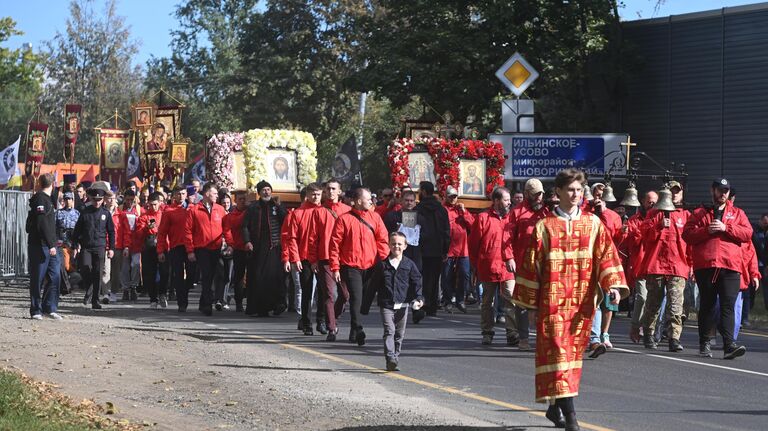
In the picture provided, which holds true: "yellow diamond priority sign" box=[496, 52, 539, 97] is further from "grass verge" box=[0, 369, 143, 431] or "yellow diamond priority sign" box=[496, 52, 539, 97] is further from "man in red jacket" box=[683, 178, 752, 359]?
"grass verge" box=[0, 369, 143, 431]

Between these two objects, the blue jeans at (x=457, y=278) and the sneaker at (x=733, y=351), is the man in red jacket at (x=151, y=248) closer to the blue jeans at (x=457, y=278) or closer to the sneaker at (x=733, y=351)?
the blue jeans at (x=457, y=278)

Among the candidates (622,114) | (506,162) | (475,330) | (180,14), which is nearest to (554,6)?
(622,114)

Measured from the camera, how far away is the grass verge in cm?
917

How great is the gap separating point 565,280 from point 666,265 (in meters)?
6.42

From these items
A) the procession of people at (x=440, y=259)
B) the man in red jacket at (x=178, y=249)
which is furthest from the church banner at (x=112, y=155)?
the man in red jacket at (x=178, y=249)

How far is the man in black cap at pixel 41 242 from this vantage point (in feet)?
61.3

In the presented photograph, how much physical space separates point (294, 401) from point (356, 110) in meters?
54.6

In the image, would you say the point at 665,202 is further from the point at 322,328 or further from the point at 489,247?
the point at 322,328

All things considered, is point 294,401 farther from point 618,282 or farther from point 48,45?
point 48,45

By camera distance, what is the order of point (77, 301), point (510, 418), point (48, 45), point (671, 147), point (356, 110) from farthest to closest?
point (48, 45) < point (356, 110) < point (671, 147) < point (77, 301) < point (510, 418)

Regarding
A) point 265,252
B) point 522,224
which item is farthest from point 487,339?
point 265,252

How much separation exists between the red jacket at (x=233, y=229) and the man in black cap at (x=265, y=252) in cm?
40

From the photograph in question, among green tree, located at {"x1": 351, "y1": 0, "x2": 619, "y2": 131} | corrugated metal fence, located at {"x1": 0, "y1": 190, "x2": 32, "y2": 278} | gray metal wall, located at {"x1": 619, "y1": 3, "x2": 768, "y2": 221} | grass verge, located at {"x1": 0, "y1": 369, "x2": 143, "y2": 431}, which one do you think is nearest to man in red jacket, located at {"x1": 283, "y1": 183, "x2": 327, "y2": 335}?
→ grass verge, located at {"x1": 0, "y1": 369, "x2": 143, "y2": 431}

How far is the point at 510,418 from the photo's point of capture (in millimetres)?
10305
